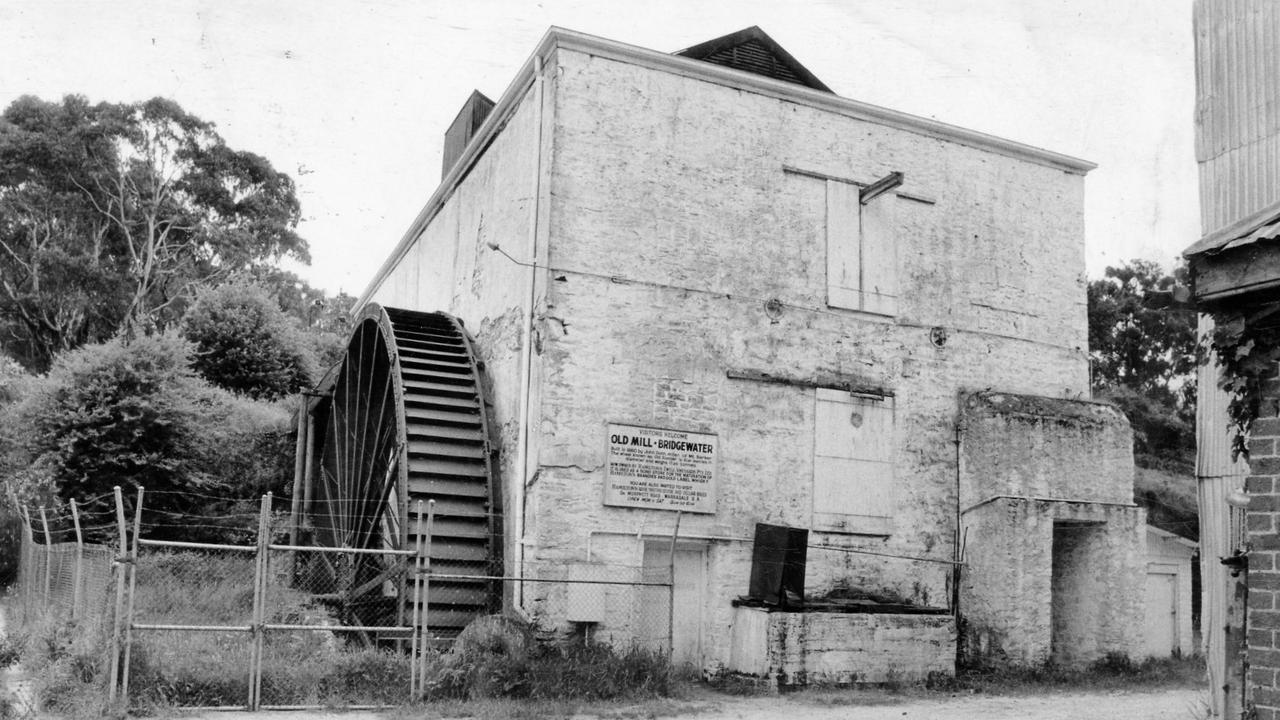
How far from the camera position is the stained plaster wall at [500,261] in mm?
13164

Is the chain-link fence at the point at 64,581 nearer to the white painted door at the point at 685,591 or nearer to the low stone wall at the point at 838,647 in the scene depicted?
the white painted door at the point at 685,591

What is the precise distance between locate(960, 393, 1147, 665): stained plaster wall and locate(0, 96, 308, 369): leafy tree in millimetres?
25923

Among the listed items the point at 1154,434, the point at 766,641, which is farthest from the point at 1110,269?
the point at 766,641

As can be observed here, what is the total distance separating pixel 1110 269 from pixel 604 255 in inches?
1109

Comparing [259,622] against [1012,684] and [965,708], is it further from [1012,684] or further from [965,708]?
[1012,684]

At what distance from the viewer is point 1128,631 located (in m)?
14.5

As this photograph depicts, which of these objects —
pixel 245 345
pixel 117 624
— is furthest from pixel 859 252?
pixel 245 345

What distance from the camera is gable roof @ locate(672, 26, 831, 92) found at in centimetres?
1473

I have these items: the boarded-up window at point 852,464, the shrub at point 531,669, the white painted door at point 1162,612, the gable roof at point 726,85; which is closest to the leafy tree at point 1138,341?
the white painted door at point 1162,612

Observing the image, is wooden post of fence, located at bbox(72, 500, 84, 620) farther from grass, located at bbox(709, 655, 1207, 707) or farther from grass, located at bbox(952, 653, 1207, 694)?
grass, located at bbox(952, 653, 1207, 694)

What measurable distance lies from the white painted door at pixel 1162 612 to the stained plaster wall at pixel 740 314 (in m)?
5.37

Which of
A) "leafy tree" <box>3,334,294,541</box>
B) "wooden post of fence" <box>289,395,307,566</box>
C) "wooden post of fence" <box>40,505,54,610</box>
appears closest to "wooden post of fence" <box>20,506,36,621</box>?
"wooden post of fence" <box>40,505,54,610</box>

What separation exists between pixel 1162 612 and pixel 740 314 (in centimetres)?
1050

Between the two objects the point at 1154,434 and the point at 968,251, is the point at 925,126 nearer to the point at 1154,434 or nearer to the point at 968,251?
the point at 968,251
